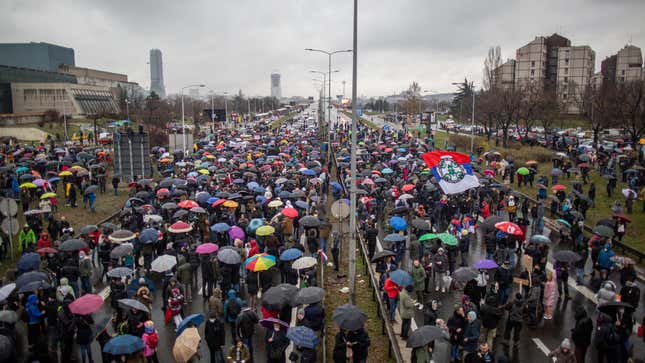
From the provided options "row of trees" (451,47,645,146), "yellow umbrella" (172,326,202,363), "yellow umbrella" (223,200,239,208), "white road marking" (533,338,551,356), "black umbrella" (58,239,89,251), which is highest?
"row of trees" (451,47,645,146)

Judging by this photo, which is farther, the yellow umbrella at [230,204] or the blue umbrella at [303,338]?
the yellow umbrella at [230,204]

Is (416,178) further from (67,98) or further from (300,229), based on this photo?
(67,98)

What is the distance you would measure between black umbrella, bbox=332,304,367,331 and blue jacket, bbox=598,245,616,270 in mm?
8303

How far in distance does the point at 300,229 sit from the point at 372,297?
5700 millimetres

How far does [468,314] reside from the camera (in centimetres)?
940

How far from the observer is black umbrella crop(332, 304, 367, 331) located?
347 inches

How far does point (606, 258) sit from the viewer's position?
534 inches

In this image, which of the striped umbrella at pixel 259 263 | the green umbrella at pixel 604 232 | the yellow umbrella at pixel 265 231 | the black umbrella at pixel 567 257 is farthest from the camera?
the green umbrella at pixel 604 232

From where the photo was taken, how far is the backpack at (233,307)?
425 inches

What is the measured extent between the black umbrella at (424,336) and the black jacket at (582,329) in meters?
3.10

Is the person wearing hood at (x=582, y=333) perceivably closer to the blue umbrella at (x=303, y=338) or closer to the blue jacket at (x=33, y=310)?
the blue umbrella at (x=303, y=338)

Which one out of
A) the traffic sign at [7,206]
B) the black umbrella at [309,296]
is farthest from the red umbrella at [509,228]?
the traffic sign at [7,206]

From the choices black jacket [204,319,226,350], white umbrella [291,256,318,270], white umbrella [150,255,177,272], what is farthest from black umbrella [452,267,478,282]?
white umbrella [150,255,177,272]

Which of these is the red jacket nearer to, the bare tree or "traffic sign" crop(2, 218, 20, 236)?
"traffic sign" crop(2, 218, 20, 236)
